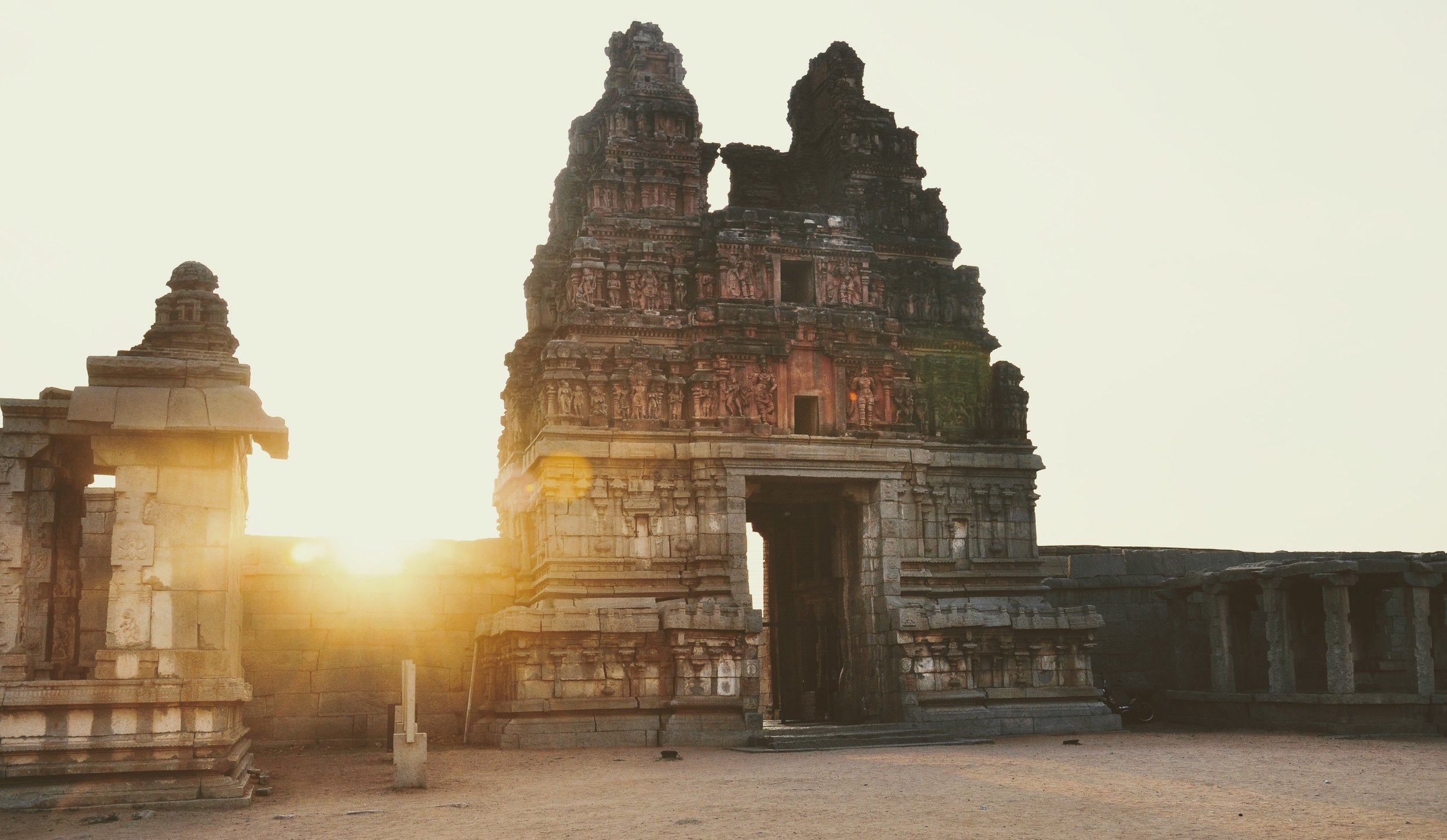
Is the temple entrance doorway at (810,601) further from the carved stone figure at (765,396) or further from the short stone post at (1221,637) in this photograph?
the short stone post at (1221,637)

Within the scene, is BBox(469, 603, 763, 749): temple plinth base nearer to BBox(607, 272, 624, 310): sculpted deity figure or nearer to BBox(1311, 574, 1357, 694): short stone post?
BBox(607, 272, 624, 310): sculpted deity figure

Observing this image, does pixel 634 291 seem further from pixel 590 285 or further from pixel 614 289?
pixel 590 285

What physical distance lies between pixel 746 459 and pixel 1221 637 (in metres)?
9.26

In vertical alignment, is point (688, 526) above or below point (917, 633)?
above

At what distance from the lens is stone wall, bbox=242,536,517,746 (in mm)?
21953

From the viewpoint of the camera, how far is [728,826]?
11570 millimetres

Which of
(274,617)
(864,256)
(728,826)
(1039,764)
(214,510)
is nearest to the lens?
(728,826)

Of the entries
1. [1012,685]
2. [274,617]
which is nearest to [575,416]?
[274,617]

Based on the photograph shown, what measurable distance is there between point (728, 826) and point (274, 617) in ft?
42.9

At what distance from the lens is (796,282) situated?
2561cm

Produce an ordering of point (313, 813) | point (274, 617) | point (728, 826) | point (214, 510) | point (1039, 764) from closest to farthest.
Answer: point (728, 826) < point (313, 813) < point (214, 510) < point (1039, 764) < point (274, 617)

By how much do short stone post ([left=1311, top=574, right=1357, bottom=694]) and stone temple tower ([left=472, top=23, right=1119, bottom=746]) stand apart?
3.91m

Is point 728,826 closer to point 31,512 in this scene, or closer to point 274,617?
point 31,512

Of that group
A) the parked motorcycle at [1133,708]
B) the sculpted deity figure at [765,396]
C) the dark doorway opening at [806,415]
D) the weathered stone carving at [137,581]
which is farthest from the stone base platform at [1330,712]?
the weathered stone carving at [137,581]
